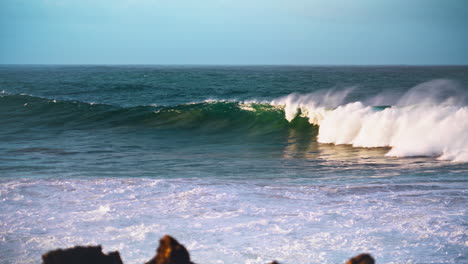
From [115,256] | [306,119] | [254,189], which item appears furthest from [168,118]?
[115,256]

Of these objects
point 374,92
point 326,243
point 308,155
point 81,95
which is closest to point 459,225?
point 326,243

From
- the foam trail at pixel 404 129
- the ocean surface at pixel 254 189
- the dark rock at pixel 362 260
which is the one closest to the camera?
the dark rock at pixel 362 260

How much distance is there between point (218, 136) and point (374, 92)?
28.1 meters

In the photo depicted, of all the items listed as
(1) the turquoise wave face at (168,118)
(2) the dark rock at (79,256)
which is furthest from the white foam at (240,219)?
(1) the turquoise wave face at (168,118)

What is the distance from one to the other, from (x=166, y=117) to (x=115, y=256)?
18.4 meters

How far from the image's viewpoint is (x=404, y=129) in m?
14.3

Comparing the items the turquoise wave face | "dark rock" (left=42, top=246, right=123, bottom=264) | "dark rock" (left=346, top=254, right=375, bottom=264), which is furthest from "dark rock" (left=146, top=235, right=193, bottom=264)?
the turquoise wave face

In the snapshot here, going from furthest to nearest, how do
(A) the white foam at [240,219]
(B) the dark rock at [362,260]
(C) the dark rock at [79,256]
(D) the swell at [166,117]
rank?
(D) the swell at [166,117], (A) the white foam at [240,219], (C) the dark rock at [79,256], (B) the dark rock at [362,260]

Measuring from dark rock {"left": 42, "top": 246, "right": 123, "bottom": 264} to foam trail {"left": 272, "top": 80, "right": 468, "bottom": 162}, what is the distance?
942cm

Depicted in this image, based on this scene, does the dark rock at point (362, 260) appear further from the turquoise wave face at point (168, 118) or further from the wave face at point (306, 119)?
the turquoise wave face at point (168, 118)

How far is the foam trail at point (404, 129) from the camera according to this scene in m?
12.0

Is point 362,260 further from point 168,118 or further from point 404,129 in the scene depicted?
point 168,118

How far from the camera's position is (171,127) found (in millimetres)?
19406

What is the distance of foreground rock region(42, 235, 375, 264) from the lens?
2.87 m
